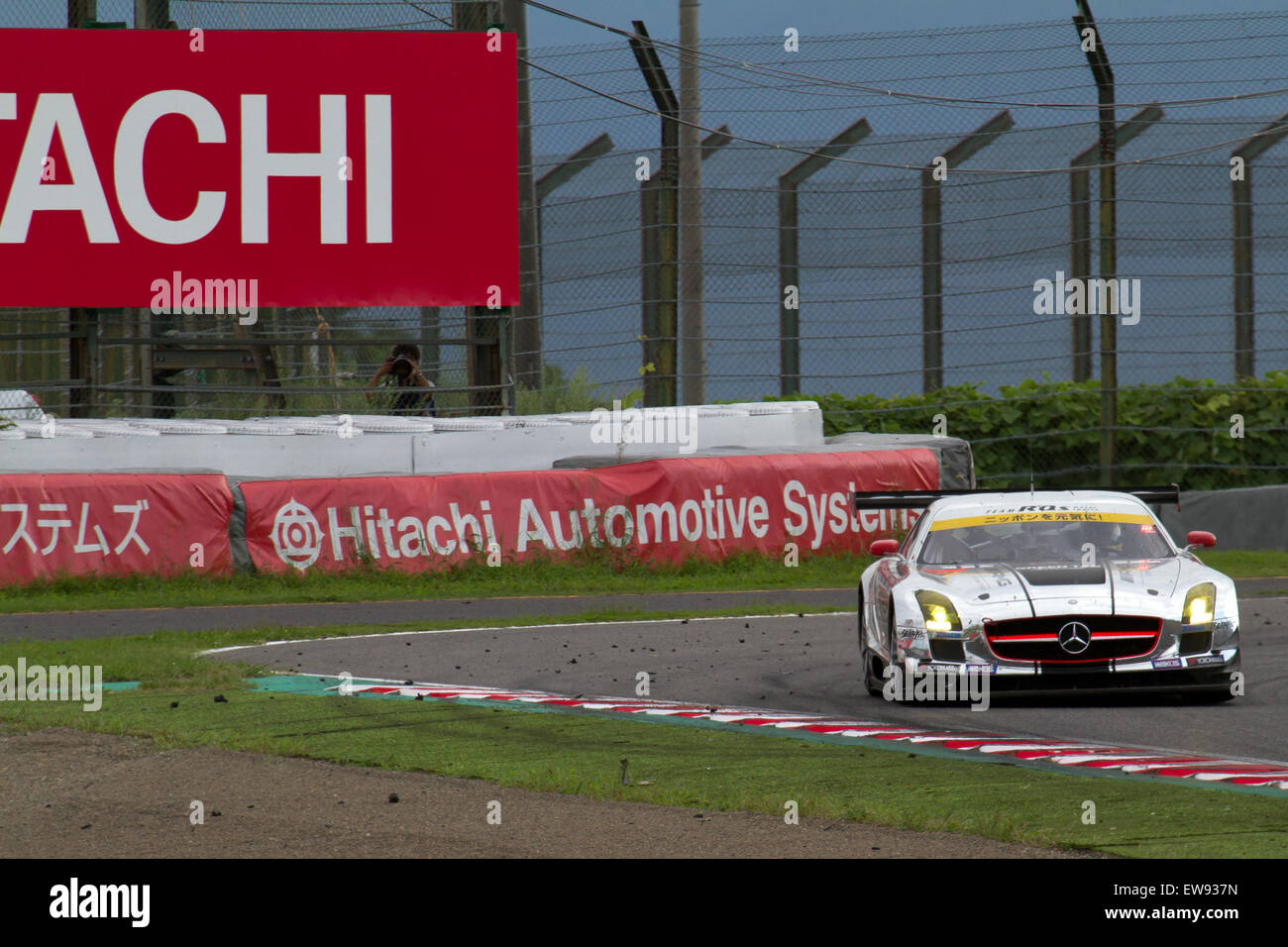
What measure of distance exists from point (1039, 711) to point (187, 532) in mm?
9917

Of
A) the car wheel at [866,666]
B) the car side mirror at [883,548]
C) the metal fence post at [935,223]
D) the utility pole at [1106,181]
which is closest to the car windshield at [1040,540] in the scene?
the car side mirror at [883,548]

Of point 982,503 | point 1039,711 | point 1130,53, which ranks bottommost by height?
point 1039,711

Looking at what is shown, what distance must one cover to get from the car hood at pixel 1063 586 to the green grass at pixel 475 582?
7.29 meters

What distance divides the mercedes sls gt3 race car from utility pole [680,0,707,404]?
30.0 ft

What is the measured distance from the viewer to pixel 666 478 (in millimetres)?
18875

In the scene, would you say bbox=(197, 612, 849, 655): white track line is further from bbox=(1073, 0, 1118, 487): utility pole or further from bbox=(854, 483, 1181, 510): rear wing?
bbox=(1073, 0, 1118, 487): utility pole

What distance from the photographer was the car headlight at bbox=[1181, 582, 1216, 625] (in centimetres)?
1041

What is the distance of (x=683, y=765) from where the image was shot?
873 cm

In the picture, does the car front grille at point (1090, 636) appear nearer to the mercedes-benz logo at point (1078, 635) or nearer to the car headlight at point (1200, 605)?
the mercedes-benz logo at point (1078, 635)

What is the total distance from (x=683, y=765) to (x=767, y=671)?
3663 millimetres

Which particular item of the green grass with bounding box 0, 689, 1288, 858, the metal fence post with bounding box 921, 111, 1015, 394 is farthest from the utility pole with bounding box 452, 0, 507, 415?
the green grass with bounding box 0, 689, 1288, 858

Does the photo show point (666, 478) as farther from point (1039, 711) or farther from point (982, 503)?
point (1039, 711)

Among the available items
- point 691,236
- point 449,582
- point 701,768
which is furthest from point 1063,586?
point 691,236
